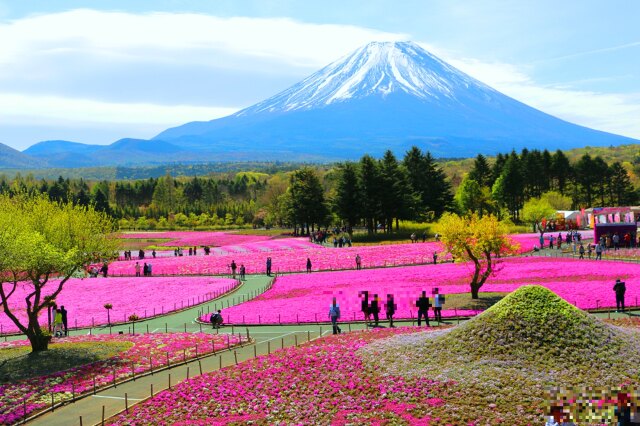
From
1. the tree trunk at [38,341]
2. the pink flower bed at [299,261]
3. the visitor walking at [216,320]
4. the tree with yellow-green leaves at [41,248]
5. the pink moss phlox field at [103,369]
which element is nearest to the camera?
the pink moss phlox field at [103,369]

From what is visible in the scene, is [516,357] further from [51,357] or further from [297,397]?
[51,357]

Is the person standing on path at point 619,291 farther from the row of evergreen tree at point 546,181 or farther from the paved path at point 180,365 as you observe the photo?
the row of evergreen tree at point 546,181

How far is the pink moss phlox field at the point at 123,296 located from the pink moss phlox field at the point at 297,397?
805 inches

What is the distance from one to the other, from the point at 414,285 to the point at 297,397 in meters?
25.5

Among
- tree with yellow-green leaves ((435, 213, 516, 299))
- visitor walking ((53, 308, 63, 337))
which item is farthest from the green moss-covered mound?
visitor walking ((53, 308, 63, 337))

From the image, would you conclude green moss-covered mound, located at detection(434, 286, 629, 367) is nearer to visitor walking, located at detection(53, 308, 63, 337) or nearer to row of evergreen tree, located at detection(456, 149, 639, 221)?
visitor walking, located at detection(53, 308, 63, 337)

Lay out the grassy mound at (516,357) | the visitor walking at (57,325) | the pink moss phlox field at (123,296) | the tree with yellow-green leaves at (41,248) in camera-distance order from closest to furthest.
Answer: the grassy mound at (516,357) < the tree with yellow-green leaves at (41,248) < the visitor walking at (57,325) < the pink moss phlox field at (123,296)

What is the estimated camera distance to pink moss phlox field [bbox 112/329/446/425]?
19.5m

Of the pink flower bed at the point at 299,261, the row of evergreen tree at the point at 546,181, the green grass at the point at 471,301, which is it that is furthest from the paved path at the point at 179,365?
the row of evergreen tree at the point at 546,181

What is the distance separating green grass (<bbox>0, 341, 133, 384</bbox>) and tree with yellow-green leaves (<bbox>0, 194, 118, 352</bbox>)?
0.97 meters

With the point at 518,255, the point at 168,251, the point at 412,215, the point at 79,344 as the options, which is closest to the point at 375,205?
the point at 412,215

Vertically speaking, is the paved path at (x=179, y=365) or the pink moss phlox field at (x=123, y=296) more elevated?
the pink moss phlox field at (x=123, y=296)

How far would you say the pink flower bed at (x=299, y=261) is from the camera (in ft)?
205

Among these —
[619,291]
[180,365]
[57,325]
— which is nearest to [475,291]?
[619,291]
